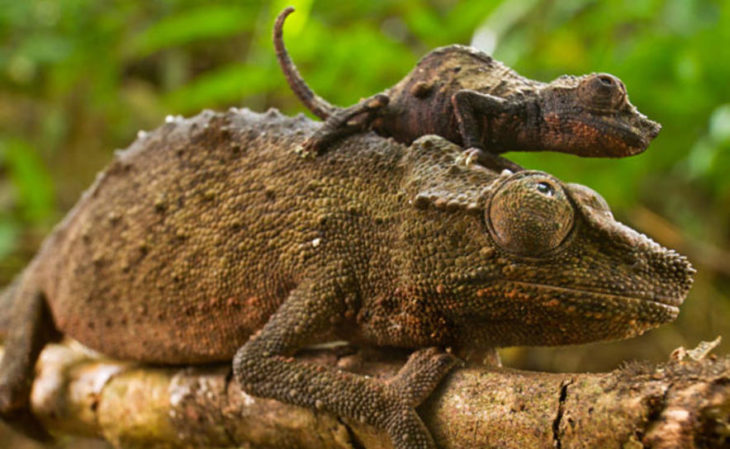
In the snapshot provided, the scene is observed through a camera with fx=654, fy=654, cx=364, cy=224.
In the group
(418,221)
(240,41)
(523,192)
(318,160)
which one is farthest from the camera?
(240,41)

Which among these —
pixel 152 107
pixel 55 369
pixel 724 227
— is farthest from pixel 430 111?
pixel 152 107

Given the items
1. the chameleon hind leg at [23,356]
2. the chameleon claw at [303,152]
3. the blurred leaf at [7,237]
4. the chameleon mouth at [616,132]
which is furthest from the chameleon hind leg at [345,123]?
the blurred leaf at [7,237]

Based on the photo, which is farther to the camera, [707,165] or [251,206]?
[707,165]

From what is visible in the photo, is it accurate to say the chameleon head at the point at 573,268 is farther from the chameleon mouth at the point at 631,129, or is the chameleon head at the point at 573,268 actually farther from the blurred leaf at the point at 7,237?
the blurred leaf at the point at 7,237

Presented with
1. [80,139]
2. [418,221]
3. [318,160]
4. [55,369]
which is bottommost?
[55,369]

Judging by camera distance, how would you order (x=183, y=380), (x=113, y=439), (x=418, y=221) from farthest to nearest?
(x=113, y=439) < (x=183, y=380) < (x=418, y=221)

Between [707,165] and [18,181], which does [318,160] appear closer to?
[707,165]
